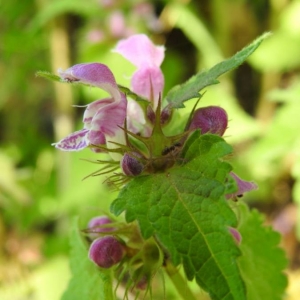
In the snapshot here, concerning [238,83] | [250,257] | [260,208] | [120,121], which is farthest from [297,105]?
[238,83]

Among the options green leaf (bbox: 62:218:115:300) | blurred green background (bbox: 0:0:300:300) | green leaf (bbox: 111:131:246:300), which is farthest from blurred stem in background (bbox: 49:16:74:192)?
green leaf (bbox: 111:131:246:300)

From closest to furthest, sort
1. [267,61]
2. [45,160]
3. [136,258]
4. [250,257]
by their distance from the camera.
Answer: [136,258] → [250,257] → [267,61] → [45,160]

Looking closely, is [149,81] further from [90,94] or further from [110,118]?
[90,94]

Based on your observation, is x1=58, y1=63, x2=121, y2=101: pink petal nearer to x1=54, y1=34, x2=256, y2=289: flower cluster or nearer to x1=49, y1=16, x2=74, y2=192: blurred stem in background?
x1=54, y1=34, x2=256, y2=289: flower cluster

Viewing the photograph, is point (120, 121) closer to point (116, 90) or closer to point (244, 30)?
point (116, 90)

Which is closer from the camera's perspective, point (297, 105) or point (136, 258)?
point (136, 258)

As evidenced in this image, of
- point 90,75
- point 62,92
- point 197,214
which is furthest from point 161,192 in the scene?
point 62,92

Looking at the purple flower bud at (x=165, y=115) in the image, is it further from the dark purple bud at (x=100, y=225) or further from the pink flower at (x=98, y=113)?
the dark purple bud at (x=100, y=225)
